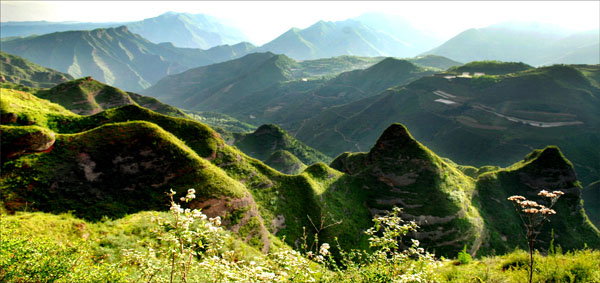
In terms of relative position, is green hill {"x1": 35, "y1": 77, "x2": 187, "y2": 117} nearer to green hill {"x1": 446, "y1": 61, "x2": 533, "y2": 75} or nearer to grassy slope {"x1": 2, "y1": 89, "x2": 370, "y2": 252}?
grassy slope {"x1": 2, "y1": 89, "x2": 370, "y2": 252}

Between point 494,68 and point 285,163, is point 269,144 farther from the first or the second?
point 494,68

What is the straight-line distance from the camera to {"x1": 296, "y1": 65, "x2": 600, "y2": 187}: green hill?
375ft

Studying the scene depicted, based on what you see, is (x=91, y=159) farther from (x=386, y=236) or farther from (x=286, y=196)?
(x=386, y=236)

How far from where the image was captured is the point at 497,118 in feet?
437

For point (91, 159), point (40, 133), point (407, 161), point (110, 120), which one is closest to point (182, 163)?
point (91, 159)

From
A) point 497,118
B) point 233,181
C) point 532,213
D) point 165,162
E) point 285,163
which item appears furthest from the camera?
point 497,118

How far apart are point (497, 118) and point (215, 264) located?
165m

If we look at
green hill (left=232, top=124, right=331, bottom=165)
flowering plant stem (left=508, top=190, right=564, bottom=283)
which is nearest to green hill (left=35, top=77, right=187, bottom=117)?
green hill (left=232, top=124, right=331, bottom=165)

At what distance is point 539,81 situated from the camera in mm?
137000

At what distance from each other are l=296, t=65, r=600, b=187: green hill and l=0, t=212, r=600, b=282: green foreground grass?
428ft

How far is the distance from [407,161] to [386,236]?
1362 inches

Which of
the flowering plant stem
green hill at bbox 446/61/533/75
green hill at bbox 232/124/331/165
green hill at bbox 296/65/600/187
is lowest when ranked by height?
green hill at bbox 232/124/331/165

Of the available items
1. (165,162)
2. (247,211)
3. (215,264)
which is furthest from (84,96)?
(215,264)

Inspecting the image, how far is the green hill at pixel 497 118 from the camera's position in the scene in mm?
114188
